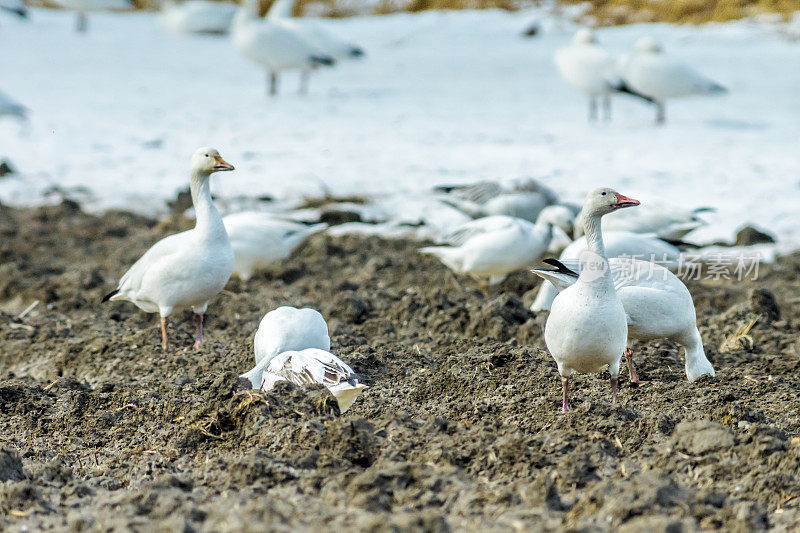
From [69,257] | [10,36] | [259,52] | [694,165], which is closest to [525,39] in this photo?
[259,52]

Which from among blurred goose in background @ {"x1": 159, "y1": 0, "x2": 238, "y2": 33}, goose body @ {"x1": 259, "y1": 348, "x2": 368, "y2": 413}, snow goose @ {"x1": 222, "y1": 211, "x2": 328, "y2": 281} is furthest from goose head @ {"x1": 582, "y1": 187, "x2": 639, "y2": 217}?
blurred goose in background @ {"x1": 159, "y1": 0, "x2": 238, "y2": 33}

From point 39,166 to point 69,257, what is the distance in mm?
3444

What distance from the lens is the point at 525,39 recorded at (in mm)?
18094

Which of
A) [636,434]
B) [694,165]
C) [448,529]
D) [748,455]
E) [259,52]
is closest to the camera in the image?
[448,529]

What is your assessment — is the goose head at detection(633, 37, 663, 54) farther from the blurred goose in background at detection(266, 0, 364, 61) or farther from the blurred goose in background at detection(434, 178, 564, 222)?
the blurred goose in background at detection(434, 178, 564, 222)

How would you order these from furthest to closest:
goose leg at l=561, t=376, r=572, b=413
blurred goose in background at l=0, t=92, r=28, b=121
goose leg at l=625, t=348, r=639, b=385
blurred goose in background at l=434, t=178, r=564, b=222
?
blurred goose in background at l=0, t=92, r=28, b=121
blurred goose in background at l=434, t=178, r=564, b=222
goose leg at l=625, t=348, r=639, b=385
goose leg at l=561, t=376, r=572, b=413

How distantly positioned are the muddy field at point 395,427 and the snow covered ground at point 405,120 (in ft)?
12.1

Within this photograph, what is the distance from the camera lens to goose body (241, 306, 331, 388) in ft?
15.7

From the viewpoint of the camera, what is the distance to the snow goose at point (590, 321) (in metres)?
4.23

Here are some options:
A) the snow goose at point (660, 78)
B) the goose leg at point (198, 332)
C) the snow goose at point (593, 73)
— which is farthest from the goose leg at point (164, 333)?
the snow goose at point (660, 78)

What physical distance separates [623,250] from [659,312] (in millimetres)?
1310

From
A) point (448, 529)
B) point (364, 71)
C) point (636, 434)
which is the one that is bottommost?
point (364, 71)

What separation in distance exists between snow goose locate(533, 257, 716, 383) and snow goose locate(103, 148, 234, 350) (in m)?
1.90

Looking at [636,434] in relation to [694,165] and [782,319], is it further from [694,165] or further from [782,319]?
[694,165]
